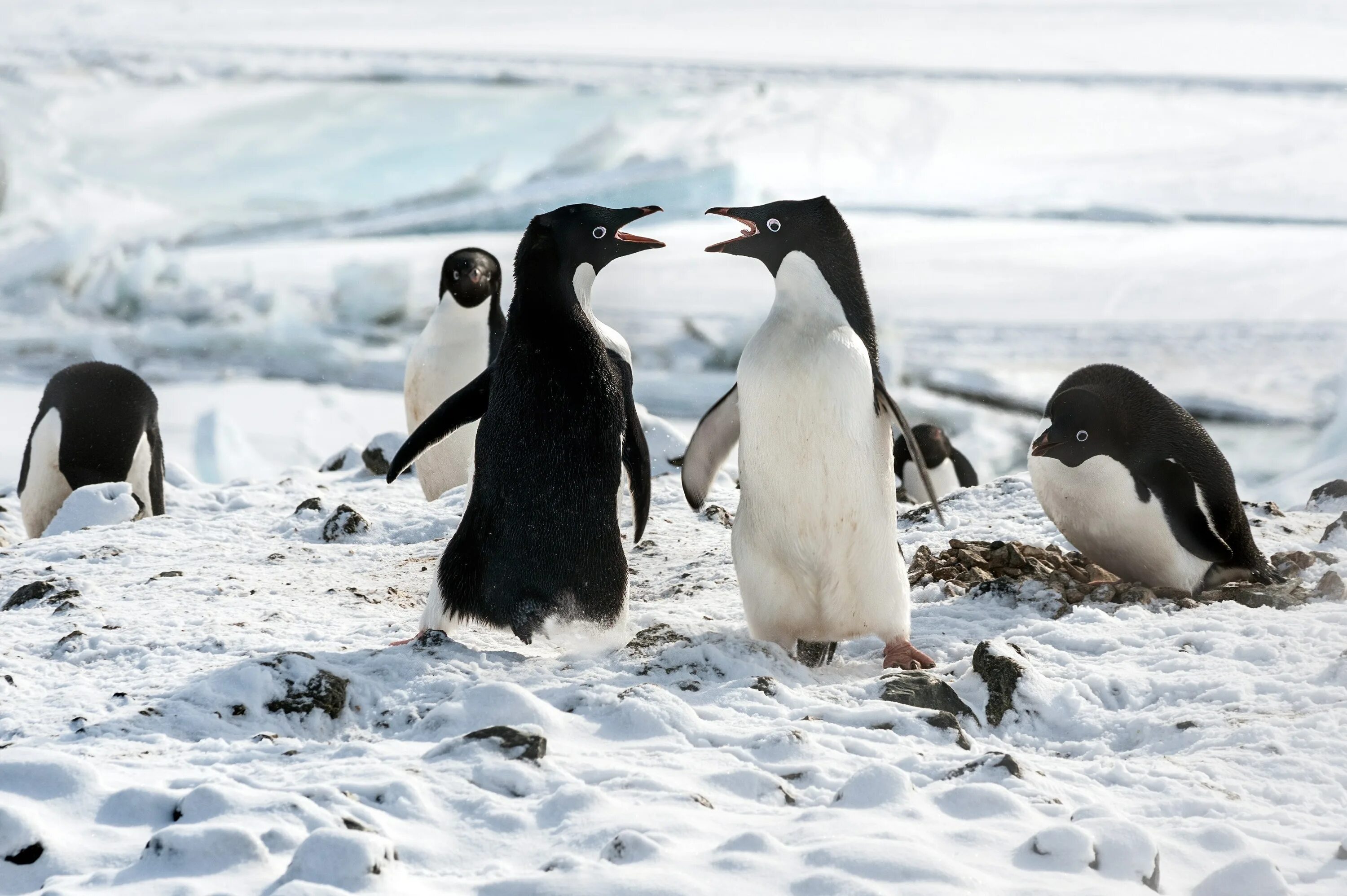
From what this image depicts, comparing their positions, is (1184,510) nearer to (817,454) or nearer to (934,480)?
(817,454)

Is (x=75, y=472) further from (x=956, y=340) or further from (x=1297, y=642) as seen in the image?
(x=956, y=340)

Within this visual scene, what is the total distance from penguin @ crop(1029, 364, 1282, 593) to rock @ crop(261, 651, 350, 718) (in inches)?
67.1

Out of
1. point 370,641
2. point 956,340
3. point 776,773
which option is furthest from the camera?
point 956,340

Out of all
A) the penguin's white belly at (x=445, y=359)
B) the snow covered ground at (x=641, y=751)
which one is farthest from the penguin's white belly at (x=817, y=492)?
the penguin's white belly at (x=445, y=359)

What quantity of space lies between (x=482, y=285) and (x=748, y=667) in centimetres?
275

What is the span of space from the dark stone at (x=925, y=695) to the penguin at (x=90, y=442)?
10.5 ft

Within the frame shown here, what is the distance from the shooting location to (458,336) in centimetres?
487

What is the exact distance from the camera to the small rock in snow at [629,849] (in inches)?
59.7

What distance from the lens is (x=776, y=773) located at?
187 centimetres

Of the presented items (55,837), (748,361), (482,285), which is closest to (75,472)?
(482,285)

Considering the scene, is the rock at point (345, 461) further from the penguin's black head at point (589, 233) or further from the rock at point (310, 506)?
the penguin's black head at point (589, 233)

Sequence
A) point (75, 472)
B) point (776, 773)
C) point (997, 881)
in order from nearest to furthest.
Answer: point (997, 881)
point (776, 773)
point (75, 472)

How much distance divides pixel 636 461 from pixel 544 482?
27 centimetres

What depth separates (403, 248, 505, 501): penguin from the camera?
4.81 metres
